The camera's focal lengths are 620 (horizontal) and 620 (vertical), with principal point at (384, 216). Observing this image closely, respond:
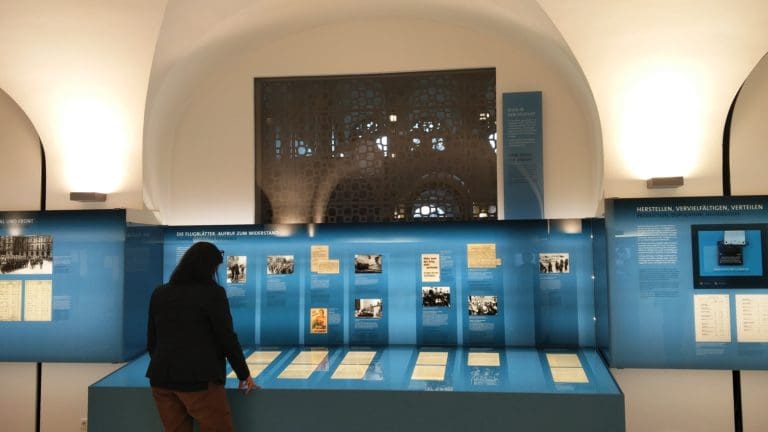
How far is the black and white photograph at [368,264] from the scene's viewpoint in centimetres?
514

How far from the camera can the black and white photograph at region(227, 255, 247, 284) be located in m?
5.27

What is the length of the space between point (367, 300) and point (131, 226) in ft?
6.39

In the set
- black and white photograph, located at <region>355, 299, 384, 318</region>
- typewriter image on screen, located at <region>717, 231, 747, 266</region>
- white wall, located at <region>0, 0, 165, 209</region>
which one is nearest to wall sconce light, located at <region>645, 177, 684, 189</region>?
typewriter image on screen, located at <region>717, 231, 747, 266</region>

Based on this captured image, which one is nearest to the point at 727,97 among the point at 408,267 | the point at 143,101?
the point at 408,267

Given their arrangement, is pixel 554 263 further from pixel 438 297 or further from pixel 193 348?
pixel 193 348

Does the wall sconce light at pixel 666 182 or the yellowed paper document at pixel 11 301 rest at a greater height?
the wall sconce light at pixel 666 182

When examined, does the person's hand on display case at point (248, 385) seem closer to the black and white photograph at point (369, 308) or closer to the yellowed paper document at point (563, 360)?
the black and white photograph at point (369, 308)

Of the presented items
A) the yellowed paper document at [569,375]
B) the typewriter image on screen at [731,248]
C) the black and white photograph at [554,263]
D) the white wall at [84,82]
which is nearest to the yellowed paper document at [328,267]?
the white wall at [84,82]

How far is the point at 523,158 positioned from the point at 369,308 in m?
1.77

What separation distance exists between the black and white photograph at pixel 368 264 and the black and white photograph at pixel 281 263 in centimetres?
56

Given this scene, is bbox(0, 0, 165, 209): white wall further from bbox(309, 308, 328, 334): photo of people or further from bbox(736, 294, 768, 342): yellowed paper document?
bbox(736, 294, 768, 342): yellowed paper document

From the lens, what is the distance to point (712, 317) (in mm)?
4230

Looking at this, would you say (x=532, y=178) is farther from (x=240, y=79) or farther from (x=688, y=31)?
(x=240, y=79)

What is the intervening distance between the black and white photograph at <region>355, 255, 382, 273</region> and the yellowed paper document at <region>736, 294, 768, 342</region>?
2639 millimetres
